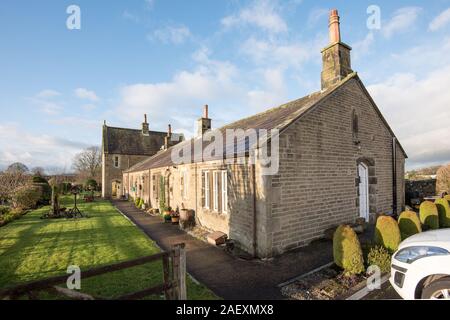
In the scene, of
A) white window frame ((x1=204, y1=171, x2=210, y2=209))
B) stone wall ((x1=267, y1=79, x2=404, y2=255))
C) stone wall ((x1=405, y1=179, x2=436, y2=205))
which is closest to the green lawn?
white window frame ((x1=204, y1=171, x2=210, y2=209))

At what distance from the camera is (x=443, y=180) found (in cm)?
1914

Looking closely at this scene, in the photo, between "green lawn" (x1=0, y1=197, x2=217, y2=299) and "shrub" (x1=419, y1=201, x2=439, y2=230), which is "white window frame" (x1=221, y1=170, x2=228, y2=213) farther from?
"shrub" (x1=419, y1=201, x2=439, y2=230)

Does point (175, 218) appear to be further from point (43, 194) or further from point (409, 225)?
point (43, 194)

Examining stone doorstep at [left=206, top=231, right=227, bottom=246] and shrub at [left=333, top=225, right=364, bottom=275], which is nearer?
shrub at [left=333, top=225, right=364, bottom=275]

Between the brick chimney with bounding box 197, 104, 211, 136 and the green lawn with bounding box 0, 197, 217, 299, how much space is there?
1094cm

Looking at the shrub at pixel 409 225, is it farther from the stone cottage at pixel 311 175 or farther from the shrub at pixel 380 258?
the stone cottage at pixel 311 175

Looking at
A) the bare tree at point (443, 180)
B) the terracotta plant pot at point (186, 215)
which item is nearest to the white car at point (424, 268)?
the terracotta plant pot at point (186, 215)

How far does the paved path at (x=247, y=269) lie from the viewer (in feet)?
19.6

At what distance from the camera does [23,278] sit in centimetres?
679

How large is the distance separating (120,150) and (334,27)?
3351 cm

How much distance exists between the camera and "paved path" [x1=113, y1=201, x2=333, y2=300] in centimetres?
597

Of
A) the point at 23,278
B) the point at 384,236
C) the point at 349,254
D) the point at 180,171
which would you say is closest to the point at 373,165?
the point at 384,236

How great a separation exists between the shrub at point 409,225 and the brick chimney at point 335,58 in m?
6.54
